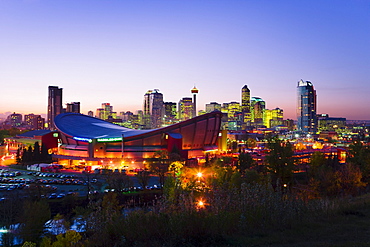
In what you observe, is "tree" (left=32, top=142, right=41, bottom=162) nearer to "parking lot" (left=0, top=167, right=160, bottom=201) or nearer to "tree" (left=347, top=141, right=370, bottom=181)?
"parking lot" (left=0, top=167, right=160, bottom=201)

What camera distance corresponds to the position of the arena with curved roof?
57969mm

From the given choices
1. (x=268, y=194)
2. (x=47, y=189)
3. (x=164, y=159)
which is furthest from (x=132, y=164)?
(x=268, y=194)

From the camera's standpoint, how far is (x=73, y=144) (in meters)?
66.1

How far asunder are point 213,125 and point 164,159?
2060 centimetres

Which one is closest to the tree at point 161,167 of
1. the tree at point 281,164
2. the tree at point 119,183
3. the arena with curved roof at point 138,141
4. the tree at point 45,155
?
the tree at point 119,183

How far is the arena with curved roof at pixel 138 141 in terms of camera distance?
57969mm

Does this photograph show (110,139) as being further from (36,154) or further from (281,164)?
(281,164)

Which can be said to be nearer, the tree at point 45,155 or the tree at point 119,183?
the tree at point 119,183

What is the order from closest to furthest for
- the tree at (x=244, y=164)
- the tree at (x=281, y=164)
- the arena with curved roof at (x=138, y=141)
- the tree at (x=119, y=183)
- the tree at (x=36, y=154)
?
the tree at (x=281, y=164) < the tree at (x=119, y=183) < the tree at (x=244, y=164) < the arena with curved roof at (x=138, y=141) < the tree at (x=36, y=154)

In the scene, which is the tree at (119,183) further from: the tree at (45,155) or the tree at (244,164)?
the tree at (45,155)

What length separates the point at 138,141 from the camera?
195 feet

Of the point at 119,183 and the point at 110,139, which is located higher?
the point at 110,139

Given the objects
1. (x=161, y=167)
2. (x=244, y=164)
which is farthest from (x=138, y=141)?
(x=244, y=164)

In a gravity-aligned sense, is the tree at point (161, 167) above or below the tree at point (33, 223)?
above
